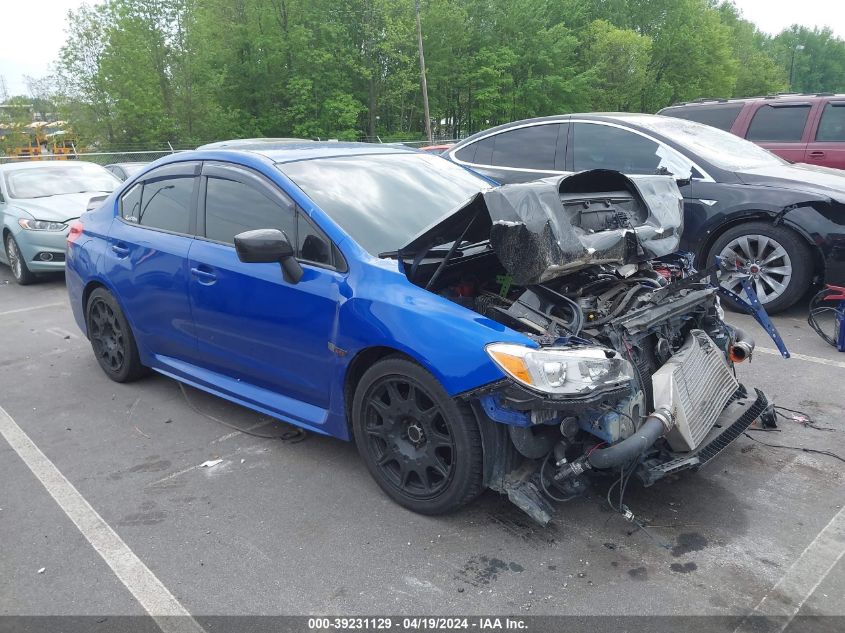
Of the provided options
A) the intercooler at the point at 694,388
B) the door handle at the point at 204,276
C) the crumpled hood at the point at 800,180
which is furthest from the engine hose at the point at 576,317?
the crumpled hood at the point at 800,180

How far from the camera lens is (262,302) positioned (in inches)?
147

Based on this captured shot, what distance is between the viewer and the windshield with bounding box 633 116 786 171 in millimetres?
6684

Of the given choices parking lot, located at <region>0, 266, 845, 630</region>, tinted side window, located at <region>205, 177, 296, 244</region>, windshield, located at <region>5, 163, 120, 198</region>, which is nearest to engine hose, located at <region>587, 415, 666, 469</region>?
parking lot, located at <region>0, 266, 845, 630</region>

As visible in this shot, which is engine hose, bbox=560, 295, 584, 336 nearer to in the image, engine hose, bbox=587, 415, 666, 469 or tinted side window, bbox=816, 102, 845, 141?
engine hose, bbox=587, 415, 666, 469

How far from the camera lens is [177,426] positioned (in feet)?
14.7

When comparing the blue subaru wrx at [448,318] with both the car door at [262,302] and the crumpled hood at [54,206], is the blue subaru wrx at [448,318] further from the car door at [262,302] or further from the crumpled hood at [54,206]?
the crumpled hood at [54,206]

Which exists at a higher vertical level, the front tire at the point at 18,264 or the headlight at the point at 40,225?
the headlight at the point at 40,225

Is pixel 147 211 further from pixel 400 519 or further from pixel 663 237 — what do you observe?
pixel 663 237

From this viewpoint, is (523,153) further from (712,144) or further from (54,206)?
(54,206)

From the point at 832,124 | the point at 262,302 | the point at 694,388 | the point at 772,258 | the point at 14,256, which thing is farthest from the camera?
the point at 14,256

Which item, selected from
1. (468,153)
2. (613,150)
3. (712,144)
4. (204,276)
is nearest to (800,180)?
(712,144)

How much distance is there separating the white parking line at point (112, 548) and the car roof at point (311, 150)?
2.12m

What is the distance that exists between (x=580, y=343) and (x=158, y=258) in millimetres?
2880

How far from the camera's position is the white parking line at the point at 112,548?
268 centimetres
